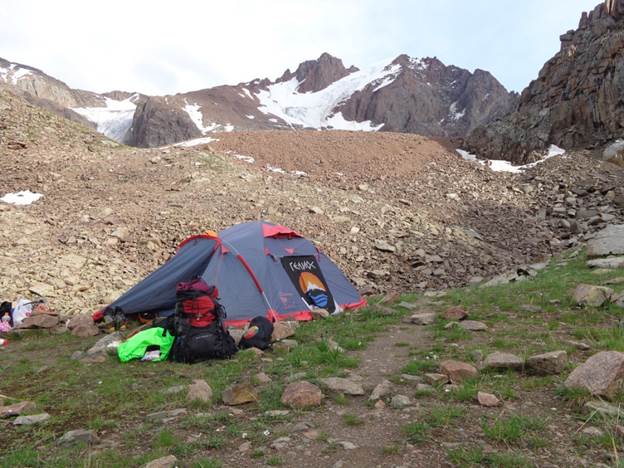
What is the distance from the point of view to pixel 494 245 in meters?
18.2

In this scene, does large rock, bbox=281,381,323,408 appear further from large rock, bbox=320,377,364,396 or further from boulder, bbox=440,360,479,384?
boulder, bbox=440,360,479,384

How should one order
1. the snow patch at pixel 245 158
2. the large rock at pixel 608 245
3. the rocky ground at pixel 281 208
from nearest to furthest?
the large rock at pixel 608 245, the rocky ground at pixel 281 208, the snow patch at pixel 245 158

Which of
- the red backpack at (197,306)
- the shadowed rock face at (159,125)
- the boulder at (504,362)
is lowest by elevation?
the boulder at (504,362)

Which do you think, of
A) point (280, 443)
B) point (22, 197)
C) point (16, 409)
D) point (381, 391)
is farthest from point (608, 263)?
point (22, 197)

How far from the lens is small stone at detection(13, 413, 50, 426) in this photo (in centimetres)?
496

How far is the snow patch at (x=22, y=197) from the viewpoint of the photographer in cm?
1634

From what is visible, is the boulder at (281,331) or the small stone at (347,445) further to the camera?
the boulder at (281,331)

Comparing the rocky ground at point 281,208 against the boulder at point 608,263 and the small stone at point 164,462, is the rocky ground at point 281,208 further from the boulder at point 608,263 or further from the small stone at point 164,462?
the small stone at point 164,462

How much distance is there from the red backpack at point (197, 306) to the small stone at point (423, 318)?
357 cm

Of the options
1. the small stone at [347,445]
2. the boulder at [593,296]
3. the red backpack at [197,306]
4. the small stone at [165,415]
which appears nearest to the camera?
the small stone at [347,445]

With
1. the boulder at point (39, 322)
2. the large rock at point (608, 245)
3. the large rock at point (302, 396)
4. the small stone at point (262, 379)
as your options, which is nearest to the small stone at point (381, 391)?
the large rock at point (302, 396)

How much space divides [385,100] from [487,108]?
105 feet

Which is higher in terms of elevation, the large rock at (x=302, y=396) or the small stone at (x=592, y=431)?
the large rock at (x=302, y=396)

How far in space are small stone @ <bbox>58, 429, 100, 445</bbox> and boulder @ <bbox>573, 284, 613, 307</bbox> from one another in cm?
768
